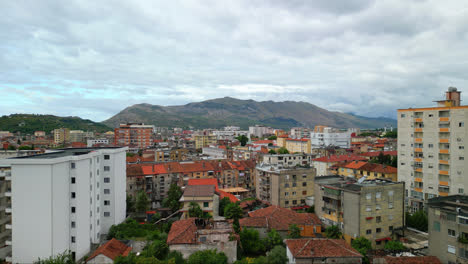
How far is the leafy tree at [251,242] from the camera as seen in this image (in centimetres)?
3117

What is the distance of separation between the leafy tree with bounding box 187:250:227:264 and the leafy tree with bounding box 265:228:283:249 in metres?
6.23

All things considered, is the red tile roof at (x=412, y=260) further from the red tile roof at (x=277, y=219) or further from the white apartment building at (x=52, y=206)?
the white apartment building at (x=52, y=206)

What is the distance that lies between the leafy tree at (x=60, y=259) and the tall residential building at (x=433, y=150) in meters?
47.1

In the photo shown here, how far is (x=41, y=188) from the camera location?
28.3m

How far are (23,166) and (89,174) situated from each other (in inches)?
295

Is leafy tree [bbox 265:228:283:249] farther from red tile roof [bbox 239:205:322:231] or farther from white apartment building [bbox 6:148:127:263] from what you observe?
white apartment building [bbox 6:148:127:263]

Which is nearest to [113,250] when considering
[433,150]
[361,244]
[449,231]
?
[361,244]

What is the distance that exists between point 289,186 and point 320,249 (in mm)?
21310

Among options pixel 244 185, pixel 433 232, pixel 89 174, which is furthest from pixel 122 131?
pixel 433 232

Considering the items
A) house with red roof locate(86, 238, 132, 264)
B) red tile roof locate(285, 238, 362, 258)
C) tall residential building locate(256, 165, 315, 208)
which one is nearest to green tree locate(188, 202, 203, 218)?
house with red roof locate(86, 238, 132, 264)

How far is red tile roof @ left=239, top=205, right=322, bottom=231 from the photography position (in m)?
34.7

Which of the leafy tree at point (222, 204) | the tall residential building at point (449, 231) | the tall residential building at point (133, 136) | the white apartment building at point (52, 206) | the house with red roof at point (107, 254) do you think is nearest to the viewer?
the tall residential building at point (449, 231)

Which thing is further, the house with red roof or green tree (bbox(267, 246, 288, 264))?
the house with red roof

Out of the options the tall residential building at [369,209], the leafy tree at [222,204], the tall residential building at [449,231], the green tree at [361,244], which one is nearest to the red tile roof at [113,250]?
the leafy tree at [222,204]
